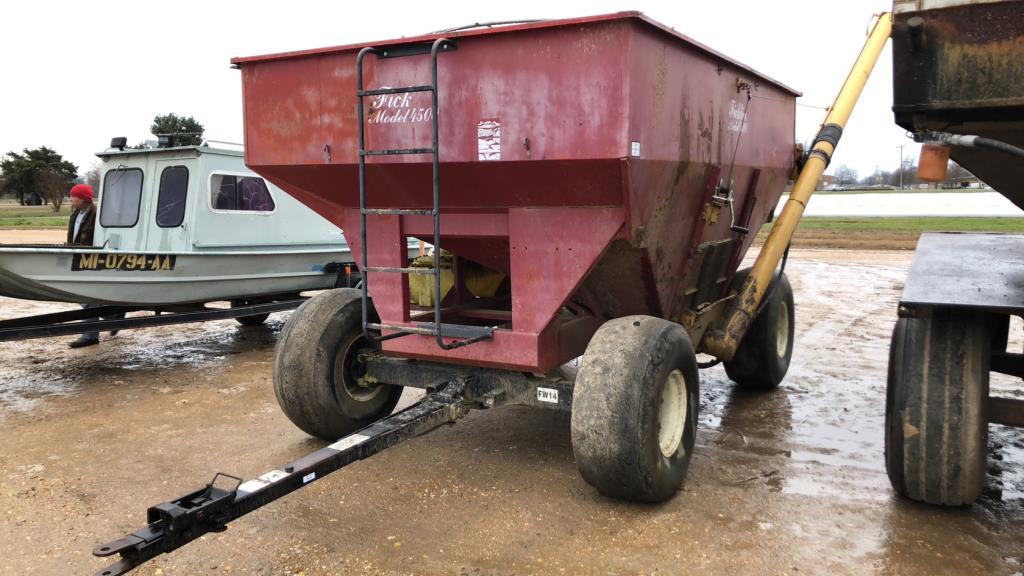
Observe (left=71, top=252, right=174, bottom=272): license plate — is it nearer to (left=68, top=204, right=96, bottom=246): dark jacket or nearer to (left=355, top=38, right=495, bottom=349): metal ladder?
(left=68, top=204, right=96, bottom=246): dark jacket

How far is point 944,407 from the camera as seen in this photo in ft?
12.4

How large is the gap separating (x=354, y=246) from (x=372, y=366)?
78 centimetres

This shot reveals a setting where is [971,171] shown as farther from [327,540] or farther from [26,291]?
[26,291]

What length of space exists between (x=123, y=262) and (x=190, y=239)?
880mm

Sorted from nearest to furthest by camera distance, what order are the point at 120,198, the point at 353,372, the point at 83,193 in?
the point at 353,372, the point at 83,193, the point at 120,198

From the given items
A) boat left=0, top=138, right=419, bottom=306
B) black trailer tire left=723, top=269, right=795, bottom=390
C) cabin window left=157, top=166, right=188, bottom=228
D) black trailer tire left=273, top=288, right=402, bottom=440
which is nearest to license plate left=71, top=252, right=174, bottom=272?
boat left=0, top=138, right=419, bottom=306

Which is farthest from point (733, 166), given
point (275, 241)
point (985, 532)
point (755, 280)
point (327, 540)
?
point (275, 241)

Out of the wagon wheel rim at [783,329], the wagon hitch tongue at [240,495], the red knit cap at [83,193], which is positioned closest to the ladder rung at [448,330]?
the wagon hitch tongue at [240,495]

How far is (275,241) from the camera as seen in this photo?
9023 millimetres

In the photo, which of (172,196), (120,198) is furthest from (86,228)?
(172,196)

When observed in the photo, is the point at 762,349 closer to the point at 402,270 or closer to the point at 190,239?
the point at 402,270

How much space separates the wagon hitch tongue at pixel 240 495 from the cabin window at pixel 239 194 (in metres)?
5.11

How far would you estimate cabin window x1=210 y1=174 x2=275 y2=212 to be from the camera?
848 cm

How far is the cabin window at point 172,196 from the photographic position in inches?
328
